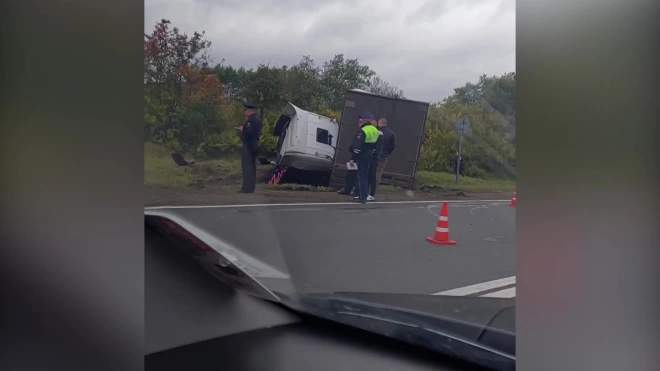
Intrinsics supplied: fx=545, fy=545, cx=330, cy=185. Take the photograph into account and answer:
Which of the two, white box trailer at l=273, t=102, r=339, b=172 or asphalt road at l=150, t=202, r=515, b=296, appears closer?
asphalt road at l=150, t=202, r=515, b=296

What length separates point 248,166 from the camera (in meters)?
2.86

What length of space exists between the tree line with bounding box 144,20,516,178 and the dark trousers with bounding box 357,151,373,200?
257mm

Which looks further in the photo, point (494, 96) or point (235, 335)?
point (235, 335)

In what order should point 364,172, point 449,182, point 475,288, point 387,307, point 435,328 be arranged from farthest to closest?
point 364,172 → point 449,182 → point 475,288 → point 387,307 → point 435,328

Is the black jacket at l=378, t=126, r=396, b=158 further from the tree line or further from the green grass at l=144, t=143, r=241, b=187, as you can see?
the green grass at l=144, t=143, r=241, b=187

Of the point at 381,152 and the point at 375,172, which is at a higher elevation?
the point at 381,152

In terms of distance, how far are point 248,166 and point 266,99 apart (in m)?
0.36

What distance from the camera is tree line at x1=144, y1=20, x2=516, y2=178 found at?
2496 millimetres

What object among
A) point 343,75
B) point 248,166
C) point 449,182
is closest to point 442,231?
point 449,182

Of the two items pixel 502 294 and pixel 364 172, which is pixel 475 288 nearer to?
pixel 502 294

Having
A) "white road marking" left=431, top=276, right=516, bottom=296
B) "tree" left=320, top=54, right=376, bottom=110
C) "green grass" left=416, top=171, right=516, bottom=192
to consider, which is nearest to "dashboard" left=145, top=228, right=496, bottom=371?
"white road marking" left=431, top=276, right=516, bottom=296
